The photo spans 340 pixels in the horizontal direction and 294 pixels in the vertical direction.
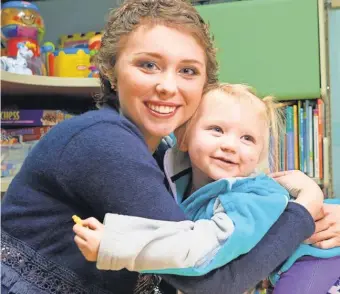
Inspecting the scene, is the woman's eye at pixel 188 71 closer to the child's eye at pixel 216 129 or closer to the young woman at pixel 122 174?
the young woman at pixel 122 174

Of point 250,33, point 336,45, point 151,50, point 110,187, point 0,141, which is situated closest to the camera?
point 110,187

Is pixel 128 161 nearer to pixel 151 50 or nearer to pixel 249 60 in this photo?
pixel 151 50

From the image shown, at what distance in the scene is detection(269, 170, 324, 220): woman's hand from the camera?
3.11 feet

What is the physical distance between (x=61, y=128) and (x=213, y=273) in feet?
1.19

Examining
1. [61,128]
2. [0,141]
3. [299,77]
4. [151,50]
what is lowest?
[0,141]

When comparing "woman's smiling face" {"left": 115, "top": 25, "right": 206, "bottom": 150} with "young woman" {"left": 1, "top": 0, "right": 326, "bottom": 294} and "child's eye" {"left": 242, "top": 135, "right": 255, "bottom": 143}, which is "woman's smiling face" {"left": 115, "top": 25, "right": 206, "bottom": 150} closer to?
"young woman" {"left": 1, "top": 0, "right": 326, "bottom": 294}

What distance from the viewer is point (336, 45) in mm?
2234

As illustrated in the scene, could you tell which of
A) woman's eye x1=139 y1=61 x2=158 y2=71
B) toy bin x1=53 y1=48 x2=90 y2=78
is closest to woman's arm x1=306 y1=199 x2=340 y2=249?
woman's eye x1=139 y1=61 x2=158 y2=71

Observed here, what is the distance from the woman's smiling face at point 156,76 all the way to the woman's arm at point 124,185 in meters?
0.16

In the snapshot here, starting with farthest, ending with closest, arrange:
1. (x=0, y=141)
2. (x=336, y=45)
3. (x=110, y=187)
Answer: (x=336, y=45) < (x=0, y=141) < (x=110, y=187)

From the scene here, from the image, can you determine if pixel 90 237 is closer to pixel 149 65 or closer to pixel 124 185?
pixel 124 185

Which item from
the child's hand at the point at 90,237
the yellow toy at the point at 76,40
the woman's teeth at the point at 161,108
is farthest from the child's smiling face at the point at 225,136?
the yellow toy at the point at 76,40

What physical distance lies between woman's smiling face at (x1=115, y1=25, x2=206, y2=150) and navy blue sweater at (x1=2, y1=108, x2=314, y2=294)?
13 centimetres

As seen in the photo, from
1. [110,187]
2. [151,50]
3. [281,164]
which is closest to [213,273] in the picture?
[110,187]
